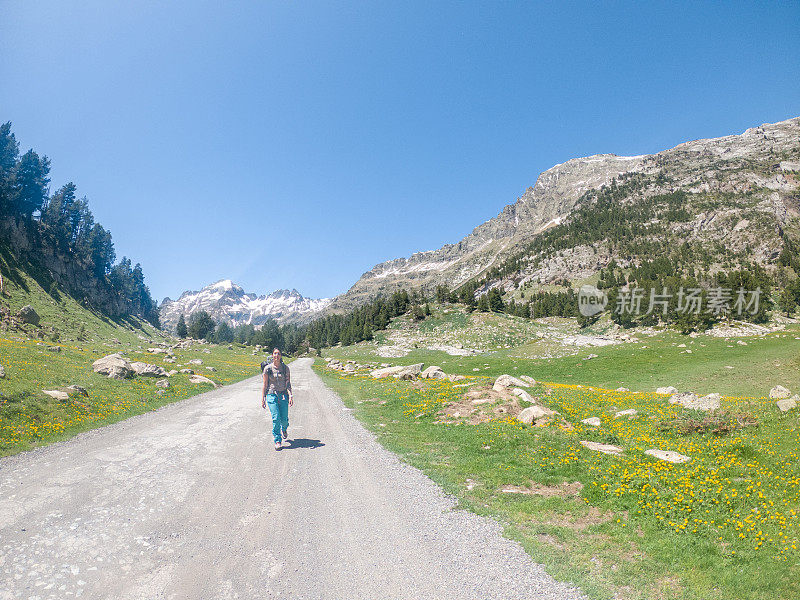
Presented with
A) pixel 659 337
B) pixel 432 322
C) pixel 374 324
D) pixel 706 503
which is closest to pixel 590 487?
pixel 706 503

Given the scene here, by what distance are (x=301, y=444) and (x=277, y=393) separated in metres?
2.37

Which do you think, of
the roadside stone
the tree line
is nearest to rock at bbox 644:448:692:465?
the roadside stone

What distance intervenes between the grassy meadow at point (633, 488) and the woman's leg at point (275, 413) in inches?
172

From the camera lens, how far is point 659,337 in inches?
2265

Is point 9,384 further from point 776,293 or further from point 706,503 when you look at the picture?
point 776,293

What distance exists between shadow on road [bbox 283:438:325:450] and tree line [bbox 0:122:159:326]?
129438 mm

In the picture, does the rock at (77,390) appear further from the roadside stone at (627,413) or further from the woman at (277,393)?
the roadside stone at (627,413)

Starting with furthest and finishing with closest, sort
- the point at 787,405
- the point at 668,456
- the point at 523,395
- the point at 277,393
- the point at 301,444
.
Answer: the point at 523,395 < the point at 301,444 < the point at 277,393 < the point at 787,405 < the point at 668,456

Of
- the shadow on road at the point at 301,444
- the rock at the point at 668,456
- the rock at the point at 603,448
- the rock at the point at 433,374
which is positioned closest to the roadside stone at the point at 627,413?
the rock at the point at 603,448

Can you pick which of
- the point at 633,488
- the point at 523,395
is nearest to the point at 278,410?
the point at 633,488

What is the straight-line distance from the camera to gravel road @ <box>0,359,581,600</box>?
536 centimetres

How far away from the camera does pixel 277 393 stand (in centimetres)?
1346

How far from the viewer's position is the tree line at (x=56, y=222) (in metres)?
91.6

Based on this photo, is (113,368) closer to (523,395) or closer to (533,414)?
(523,395)
